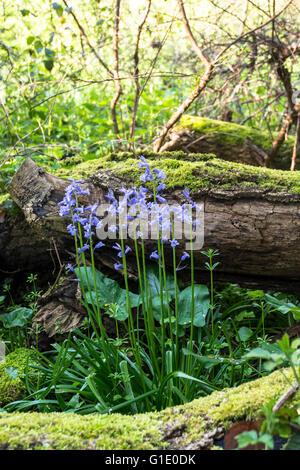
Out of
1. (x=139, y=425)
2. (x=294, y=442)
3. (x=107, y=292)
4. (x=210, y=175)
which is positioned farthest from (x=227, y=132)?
(x=294, y=442)

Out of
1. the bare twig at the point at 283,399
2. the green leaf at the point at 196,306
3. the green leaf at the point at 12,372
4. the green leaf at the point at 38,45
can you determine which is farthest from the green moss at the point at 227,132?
the bare twig at the point at 283,399

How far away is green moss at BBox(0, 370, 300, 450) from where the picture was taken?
54.4 inches

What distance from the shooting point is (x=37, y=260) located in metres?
3.49

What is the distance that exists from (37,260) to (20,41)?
178 inches

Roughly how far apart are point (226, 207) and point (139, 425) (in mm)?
1522

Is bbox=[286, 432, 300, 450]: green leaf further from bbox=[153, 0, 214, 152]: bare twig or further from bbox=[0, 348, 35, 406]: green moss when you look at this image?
bbox=[153, 0, 214, 152]: bare twig

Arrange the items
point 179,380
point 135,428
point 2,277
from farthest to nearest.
→ point 2,277 → point 179,380 → point 135,428

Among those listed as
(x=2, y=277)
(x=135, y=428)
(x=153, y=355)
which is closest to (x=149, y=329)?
(x=153, y=355)

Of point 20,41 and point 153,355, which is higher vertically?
point 20,41

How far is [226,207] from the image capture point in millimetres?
2699

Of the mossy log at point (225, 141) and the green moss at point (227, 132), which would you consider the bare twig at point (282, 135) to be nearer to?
the mossy log at point (225, 141)

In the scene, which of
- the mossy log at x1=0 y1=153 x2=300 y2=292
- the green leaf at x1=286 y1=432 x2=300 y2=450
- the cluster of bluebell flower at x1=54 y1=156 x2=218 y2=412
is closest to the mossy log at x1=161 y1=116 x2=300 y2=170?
the mossy log at x1=0 y1=153 x2=300 y2=292

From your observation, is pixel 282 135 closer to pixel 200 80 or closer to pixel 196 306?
pixel 200 80

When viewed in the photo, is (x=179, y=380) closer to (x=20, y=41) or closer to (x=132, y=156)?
(x=132, y=156)
